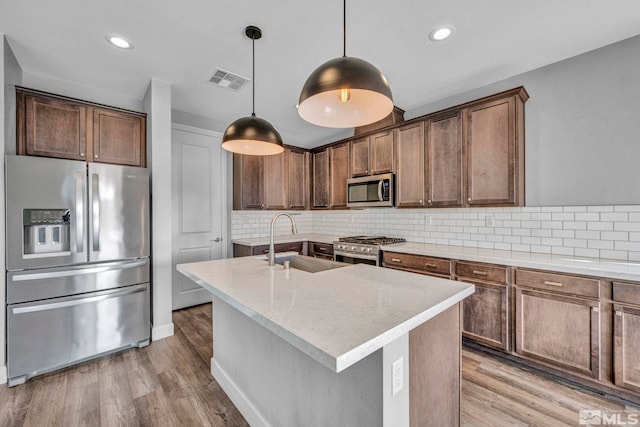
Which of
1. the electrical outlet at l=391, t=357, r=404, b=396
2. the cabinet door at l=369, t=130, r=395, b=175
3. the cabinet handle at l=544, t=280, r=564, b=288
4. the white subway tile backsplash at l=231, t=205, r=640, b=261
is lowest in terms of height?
the electrical outlet at l=391, t=357, r=404, b=396

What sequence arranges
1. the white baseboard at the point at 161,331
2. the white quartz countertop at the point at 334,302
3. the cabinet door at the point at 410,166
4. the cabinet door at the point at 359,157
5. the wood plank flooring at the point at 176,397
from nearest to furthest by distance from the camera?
the white quartz countertop at the point at 334,302, the wood plank flooring at the point at 176,397, the white baseboard at the point at 161,331, the cabinet door at the point at 410,166, the cabinet door at the point at 359,157

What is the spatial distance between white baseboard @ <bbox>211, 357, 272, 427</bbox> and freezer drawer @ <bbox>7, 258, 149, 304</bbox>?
1.28 metres

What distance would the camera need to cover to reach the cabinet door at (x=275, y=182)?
4305 millimetres

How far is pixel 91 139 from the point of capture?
2.77 m

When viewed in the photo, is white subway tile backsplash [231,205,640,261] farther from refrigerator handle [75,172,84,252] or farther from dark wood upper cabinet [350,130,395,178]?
refrigerator handle [75,172,84,252]

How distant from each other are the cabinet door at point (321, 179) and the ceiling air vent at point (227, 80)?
6.07 ft

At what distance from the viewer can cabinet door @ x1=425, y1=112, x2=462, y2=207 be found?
293 cm

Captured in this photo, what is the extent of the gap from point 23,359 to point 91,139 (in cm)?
199

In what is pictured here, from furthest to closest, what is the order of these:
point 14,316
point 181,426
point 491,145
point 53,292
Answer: point 491,145, point 53,292, point 14,316, point 181,426

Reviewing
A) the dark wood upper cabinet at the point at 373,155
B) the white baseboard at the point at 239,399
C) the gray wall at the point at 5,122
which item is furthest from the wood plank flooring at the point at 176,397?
the dark wood upper cabinet at the point at 373,155

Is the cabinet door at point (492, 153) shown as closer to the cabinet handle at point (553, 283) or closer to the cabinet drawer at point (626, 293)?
the cabinet handle at point (553, 283)

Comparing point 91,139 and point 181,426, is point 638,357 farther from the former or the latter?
point 91,139

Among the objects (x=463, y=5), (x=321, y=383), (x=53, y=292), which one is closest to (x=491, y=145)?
(x=463, y=5)

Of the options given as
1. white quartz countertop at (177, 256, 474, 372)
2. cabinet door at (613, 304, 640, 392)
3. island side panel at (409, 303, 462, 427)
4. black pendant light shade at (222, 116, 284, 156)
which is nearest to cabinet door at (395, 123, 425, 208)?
white quartz countertop at (177, 256, 474, 372)
